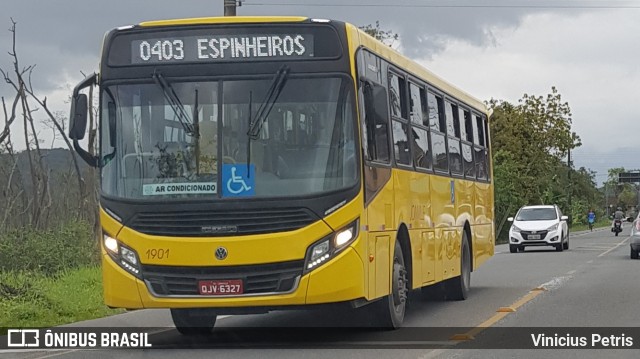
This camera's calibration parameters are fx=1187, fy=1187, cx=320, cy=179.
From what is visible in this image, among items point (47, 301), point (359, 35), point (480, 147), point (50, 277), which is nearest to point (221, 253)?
point (359, 35)

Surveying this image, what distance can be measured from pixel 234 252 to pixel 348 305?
3.95 feet

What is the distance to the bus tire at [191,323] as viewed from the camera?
42.3ft

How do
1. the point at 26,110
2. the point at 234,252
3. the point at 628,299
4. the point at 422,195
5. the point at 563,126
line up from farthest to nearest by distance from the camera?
1. the point at 563,126
2. the point at 26,110
3. the point at 628,299
4. the point at 422,195
5. the point at 234,252

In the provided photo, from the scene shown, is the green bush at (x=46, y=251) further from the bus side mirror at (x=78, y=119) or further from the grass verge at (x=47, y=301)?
the bus side mirror at (x=78, y=119)

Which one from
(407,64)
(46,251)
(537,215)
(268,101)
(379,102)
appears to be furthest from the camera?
(537,215)

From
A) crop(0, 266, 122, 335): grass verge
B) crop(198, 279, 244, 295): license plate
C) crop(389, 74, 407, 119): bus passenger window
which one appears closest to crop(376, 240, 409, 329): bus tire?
crop(389, 74, 407, 119): bus passenger window

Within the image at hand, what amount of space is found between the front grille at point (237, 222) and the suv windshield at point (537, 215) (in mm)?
29681

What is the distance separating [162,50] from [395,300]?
3748 millimetres

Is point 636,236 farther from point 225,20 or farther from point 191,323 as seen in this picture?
point 225,20

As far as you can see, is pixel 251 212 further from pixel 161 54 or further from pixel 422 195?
pixel 422 195

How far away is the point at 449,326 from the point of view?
536 inches

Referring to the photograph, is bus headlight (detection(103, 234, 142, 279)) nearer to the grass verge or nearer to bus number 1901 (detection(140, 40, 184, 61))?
bus number 1901 (detection(140, 40, 184, 61))

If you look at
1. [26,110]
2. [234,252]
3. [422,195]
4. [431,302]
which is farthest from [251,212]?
[26,110]

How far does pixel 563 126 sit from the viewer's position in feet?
233
